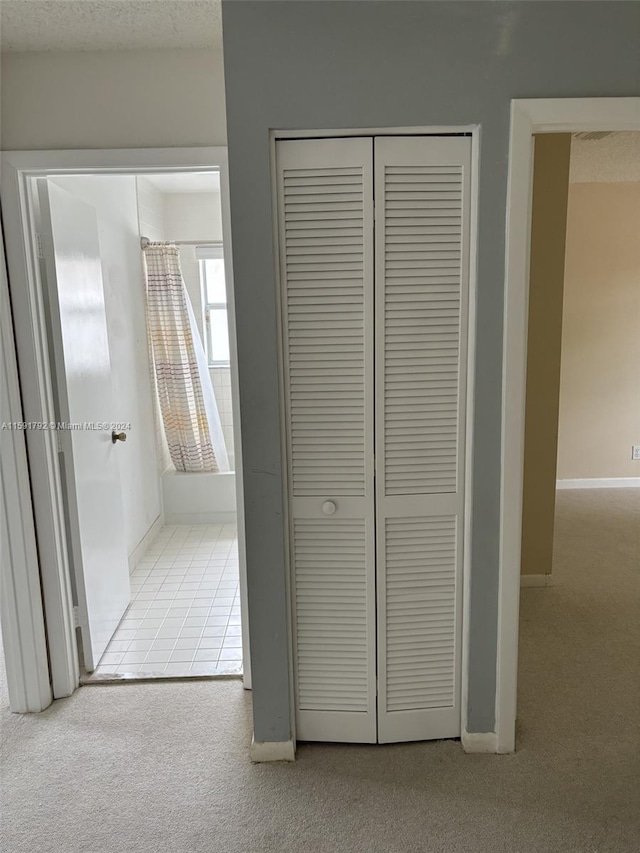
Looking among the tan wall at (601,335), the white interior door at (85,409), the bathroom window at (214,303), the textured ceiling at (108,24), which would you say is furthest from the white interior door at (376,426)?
the tan wall at (601,335)

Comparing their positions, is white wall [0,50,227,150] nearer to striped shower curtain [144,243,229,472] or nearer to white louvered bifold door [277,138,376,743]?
white louvered bifold door [277,138,376,743]

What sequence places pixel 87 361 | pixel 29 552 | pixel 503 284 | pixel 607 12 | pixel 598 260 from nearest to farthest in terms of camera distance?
1. pixel 607 12
2. pixel 503 284
3. pixel 29 552
4. pixel 87 361
5. pixel 598 260

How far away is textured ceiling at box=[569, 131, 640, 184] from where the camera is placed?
154 inches

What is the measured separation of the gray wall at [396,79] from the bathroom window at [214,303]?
3342 millimetres

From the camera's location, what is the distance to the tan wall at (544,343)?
315 cm

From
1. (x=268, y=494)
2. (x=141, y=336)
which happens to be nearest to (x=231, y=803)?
(x=268, y=494)

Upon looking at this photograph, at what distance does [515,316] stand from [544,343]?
4.86 feet

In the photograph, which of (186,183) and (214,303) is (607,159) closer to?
(186,183)

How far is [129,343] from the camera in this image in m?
4.04

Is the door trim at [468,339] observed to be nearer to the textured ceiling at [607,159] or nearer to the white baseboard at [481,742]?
the white baseboard at [481,742]

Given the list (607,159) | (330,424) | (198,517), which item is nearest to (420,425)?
(330,424)

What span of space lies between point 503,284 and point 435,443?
543 mm

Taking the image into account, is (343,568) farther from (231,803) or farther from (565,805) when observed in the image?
(565,805)

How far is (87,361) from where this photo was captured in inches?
110
